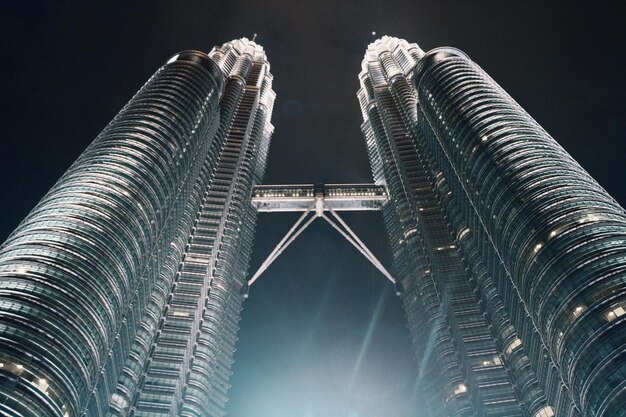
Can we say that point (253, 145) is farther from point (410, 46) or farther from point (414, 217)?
point (410, 46)

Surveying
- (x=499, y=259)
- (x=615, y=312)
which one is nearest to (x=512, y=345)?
(x=499, y=259)

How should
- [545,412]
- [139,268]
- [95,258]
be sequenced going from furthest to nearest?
Answer: [139,268] < [545,412] < [95,258]

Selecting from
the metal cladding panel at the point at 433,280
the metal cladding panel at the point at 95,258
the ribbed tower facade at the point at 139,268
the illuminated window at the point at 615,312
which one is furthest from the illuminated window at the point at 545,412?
the metal cladding panel at the point at 95,258

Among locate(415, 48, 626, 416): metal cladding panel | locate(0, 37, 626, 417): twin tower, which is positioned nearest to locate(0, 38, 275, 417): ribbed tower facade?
locate(0, 37, 626, 417): twin tower

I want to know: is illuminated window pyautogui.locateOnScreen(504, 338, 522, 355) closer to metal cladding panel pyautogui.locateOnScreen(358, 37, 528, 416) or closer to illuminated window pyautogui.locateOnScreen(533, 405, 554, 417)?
metal cladding panel pyautogui.locateOnScreen(358, 37, 528, 416)

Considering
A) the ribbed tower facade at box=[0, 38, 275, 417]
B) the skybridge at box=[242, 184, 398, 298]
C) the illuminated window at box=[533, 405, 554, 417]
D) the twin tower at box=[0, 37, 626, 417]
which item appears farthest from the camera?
the skybridge at box=[242, 184, 398, 298]

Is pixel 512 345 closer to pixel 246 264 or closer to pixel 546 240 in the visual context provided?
pixel 546 240

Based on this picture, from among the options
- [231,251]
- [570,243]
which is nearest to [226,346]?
[231,251]
